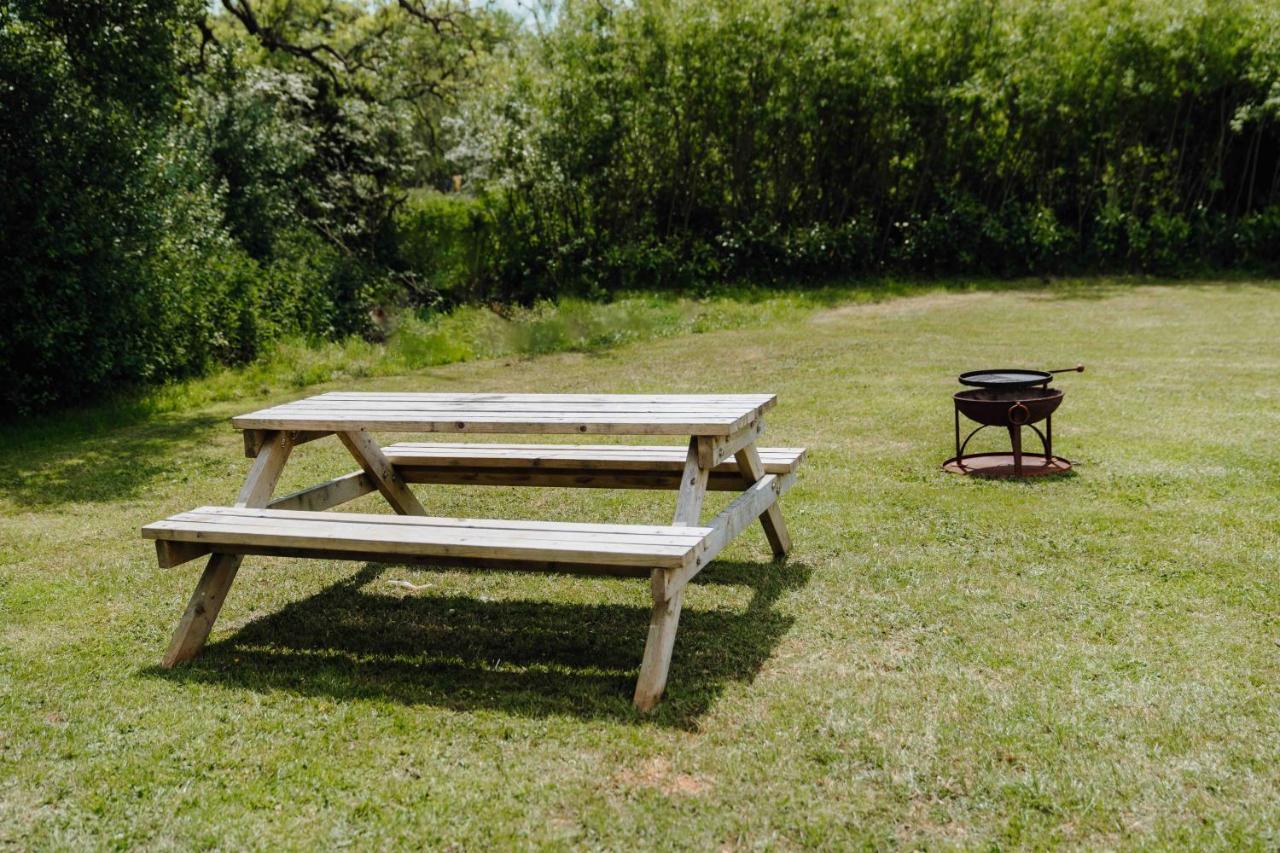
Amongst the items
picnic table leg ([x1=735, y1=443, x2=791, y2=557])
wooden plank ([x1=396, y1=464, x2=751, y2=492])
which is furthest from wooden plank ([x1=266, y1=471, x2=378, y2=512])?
picnic table leg ([x1=735, y1=443, x2=791, y2=557])

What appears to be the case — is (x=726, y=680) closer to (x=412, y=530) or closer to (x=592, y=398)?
(x=412, y=530)

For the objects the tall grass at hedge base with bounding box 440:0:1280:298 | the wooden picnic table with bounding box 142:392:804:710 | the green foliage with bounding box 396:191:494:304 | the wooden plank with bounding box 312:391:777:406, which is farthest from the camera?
the green foliage with bounding box 396:191:494:304

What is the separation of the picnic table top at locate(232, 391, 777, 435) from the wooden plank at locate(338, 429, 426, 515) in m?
0.20

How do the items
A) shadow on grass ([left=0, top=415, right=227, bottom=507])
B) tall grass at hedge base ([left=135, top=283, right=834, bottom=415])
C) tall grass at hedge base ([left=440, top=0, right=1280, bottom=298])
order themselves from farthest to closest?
1. tall grass at hedge base ([left=440, top=0, right=1280, bottom=298])
2. tall grass at hedge base ([left=135, top=283, right=834, bottom=415])
3. shadow on grass ([left=0, top=415, right=227, bottom=507])

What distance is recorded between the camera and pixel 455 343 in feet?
42.2

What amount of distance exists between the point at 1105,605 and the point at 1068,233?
13.3 m

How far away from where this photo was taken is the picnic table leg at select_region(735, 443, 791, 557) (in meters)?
4.54

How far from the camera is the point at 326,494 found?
4844mm

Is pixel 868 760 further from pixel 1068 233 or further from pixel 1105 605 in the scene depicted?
pixel 1068 233

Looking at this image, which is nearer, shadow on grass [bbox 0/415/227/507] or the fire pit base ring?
the fire pit base ring

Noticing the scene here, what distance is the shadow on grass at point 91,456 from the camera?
22.6ft

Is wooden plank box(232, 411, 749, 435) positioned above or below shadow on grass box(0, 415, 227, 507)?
above

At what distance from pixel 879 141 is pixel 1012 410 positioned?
37.4 feet

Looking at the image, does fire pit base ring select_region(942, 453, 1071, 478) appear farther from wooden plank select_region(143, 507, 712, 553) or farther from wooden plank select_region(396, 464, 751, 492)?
wooden plank select_region(143, 507, 712, 553)
